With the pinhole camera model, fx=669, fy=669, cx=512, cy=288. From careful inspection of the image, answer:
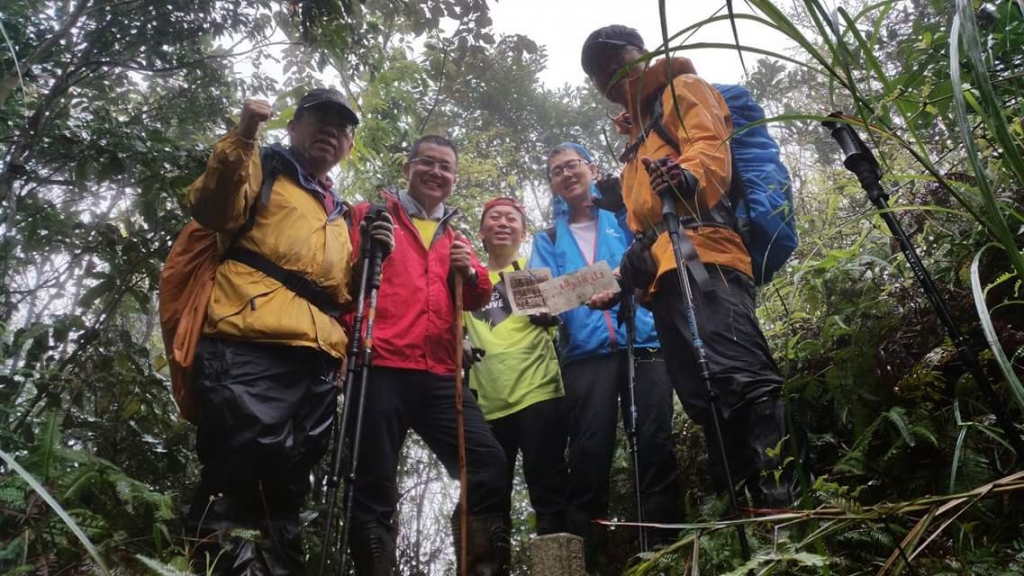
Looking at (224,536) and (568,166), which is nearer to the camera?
(224,536)

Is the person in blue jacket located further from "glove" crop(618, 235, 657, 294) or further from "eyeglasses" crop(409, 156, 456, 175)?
"eyeglasses" crop(409, 156, 456, 175)

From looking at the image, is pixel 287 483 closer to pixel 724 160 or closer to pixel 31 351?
pixel 31 351

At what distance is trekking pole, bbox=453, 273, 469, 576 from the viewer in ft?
11.0

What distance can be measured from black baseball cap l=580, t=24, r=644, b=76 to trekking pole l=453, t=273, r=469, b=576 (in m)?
1.54

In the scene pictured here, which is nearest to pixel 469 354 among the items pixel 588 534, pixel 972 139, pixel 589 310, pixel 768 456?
pixel 589 310

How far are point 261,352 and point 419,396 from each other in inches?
40.6

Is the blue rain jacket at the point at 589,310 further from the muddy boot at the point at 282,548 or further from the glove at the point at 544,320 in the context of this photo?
the muddy boot at the point at 282,548

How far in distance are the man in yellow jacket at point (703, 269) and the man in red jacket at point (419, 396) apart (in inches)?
48.0

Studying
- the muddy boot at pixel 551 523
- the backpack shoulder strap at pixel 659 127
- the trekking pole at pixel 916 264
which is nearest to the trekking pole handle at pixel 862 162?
the trekking pole at pixel 916 264

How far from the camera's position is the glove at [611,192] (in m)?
4.64

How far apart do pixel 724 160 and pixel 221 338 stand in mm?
2445

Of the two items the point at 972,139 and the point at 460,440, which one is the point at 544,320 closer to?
the point at 460,440

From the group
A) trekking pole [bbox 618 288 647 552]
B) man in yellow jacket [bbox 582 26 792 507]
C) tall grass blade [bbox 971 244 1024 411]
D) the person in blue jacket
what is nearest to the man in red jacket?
the person in blue jacket

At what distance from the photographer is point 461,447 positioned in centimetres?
353
